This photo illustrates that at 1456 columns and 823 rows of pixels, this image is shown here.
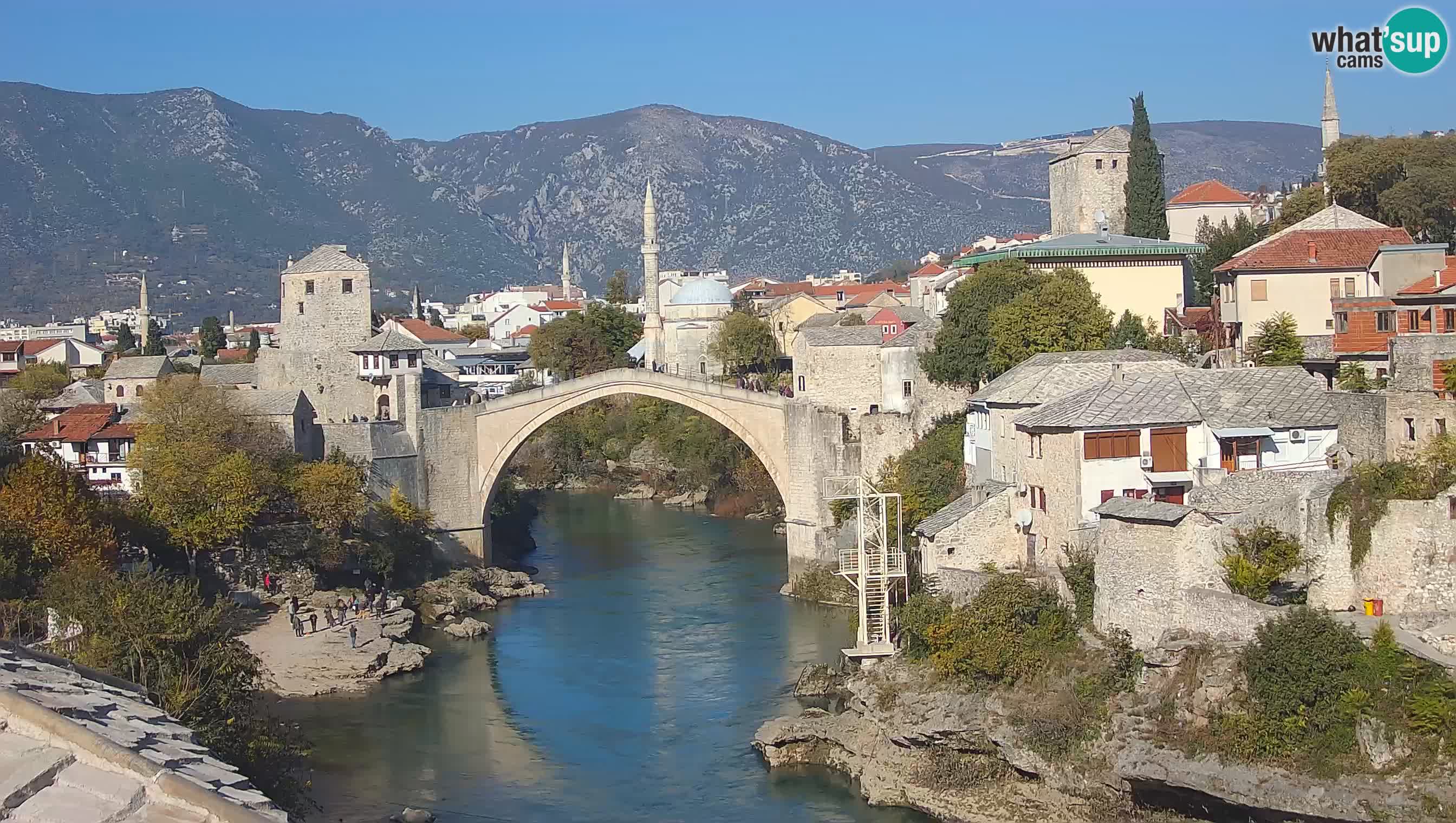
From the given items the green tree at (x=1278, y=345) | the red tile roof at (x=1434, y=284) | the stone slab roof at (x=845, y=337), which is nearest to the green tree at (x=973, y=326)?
the stone slab roof at (x=845, y=337)

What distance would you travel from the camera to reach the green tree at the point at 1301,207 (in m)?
38.6

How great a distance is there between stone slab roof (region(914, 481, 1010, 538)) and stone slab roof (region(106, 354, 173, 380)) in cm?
2436

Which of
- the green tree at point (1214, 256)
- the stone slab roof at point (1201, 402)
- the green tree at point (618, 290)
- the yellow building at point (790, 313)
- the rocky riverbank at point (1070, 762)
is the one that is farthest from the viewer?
the green tree at point (618, 290)

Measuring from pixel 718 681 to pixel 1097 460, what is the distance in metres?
7.69

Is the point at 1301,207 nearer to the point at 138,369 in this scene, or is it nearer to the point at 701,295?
the point at 701,295

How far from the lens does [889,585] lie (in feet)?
91.7

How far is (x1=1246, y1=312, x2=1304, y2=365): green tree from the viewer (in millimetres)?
27844

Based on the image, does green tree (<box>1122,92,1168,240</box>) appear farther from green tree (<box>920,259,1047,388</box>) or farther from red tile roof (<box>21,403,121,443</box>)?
red tile roof (<box>21,403,121,443</box>)

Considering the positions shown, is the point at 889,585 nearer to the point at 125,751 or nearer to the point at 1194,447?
the point at 1194,447

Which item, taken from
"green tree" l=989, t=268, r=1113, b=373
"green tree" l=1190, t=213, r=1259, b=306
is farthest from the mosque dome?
"green tree" l=989, t=268, r=1113, b=373

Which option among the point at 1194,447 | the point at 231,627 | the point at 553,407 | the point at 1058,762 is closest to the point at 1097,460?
the point at 1194,447

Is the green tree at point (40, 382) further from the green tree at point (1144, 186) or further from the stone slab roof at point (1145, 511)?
the stone slab roof at point (1145, 511)

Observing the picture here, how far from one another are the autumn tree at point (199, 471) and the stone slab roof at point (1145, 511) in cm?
1741

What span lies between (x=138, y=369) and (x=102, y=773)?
39167 mm
